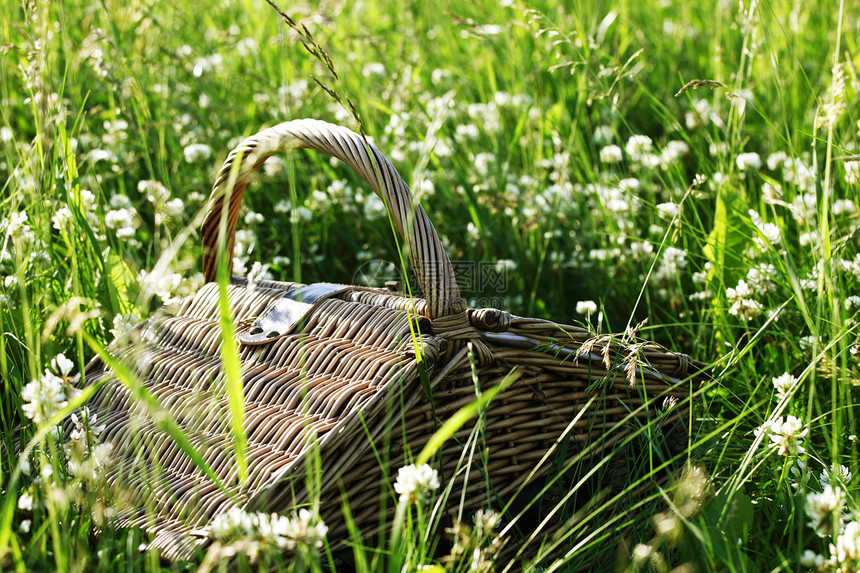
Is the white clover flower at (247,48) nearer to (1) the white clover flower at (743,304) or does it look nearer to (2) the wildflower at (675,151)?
(2) the wildflower at (675,151)

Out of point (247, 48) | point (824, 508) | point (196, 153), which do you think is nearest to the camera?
point (824, 508)

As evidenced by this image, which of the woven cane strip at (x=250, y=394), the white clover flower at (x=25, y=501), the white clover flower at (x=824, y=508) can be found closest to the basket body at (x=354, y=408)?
the woven cane strip at (x=250, y=394)

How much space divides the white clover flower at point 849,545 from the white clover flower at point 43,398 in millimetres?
932

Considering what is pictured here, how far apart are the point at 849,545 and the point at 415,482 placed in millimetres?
505

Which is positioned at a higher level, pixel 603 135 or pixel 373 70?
pixel 373 70

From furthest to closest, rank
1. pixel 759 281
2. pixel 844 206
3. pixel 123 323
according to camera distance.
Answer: pixel 844 206 → pixel 759 281 → pixel 123 323

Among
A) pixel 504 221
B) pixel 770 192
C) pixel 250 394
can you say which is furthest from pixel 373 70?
pixel 250 394

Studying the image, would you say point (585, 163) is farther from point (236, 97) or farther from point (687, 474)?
point (236, 97)

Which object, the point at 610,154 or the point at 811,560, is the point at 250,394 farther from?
the point at 610,154

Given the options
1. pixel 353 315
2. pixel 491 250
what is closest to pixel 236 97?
pixel 491 250

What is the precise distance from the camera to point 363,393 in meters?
0.99

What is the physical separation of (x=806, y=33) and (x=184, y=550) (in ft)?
10.7

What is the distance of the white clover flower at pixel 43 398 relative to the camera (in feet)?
2.83

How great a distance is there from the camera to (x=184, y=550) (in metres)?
0.89
